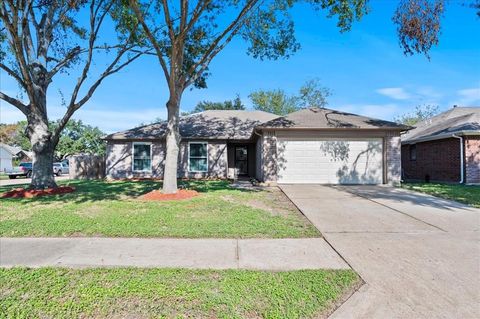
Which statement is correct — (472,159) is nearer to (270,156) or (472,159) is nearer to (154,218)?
(270,156)

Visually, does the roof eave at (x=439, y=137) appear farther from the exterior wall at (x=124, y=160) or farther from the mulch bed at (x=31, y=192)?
the mulch bed at (x=31, y=192)

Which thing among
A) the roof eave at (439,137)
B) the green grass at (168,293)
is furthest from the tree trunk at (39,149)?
the roof eave at (439,137)

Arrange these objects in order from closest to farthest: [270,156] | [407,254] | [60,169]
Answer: [407,254] → [270,156] → [60,169]

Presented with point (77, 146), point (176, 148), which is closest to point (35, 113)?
point (176, 148)

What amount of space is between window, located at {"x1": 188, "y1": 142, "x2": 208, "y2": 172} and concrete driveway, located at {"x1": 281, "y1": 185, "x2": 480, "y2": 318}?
10.1 meters

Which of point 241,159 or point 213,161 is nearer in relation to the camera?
point 213,161

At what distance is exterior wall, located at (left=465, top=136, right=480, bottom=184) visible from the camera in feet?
45.5

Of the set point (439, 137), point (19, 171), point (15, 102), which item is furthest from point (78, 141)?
point (439, 137)

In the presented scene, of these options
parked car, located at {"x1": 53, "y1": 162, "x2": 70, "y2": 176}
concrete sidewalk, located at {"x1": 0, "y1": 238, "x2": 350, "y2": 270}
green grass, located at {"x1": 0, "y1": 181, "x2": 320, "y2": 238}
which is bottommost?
concrete sidewalk, located at {"x1": 0, "y1": 238, "x2": 350, "y2": 270}

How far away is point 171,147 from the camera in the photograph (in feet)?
32.8

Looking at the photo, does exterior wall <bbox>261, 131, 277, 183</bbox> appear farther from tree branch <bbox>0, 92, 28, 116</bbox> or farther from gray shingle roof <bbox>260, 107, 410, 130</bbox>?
tree branch <bbox>0, 92, 28, 116</bbox>

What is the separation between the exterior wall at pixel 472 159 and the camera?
13867 mm

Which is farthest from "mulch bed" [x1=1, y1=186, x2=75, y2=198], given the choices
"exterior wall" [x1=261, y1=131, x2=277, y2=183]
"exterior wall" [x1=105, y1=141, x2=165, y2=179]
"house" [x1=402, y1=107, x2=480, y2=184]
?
"house" [x1=402, y1=107, x2=480, y2=184]

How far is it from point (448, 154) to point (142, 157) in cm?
1723
